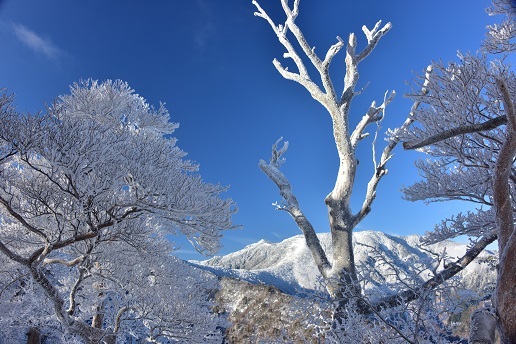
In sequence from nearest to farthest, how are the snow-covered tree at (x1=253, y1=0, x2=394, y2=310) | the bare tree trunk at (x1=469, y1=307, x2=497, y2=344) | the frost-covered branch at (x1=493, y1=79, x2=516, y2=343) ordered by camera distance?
1. the frost-covered branch at (x1=493, y1=79, x2=516, y2=343)
2. the bare tree trunk at (x1=469, y1=307, x2=497, y2=344)
3. the snow-covered tree at (x1=253, y1=0, x2=394, y2=310)

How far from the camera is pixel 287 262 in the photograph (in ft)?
142

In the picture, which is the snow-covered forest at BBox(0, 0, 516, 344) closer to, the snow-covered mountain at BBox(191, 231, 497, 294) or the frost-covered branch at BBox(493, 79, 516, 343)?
the frost-covered branch at BBox(493, 79, 516, 343)

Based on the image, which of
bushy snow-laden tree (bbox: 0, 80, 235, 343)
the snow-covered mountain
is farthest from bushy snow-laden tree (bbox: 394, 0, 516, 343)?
the snow-covered mountain

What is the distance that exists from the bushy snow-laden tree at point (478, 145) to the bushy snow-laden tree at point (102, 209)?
3514 mm

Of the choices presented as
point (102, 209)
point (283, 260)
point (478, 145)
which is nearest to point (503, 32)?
point (478, 145)

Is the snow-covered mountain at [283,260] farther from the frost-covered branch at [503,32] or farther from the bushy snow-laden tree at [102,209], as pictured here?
Answer: the frost-covered branch at [503,32]

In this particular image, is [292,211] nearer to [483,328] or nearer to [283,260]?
[483,328]

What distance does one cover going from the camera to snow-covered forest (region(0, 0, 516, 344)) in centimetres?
282

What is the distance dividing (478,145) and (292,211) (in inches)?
133

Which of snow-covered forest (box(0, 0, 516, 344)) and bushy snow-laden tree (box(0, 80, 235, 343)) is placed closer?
snow-covered forest (box(0, 0, 516, 344))

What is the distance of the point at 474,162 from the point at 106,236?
20.3 feet

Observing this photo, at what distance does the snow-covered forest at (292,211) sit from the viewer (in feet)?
9.24

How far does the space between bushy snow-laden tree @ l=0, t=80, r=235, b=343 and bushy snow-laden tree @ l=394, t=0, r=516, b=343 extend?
3514 millimetres

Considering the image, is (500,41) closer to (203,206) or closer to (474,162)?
(474,162)
